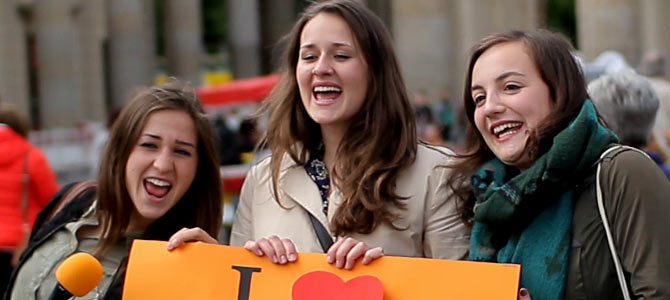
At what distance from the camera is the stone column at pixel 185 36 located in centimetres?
5338

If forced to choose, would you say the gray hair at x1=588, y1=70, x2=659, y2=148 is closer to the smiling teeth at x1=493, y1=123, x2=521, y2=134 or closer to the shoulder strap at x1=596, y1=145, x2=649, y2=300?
the smiling teeth at x1=493, y1=123, x2=521, y2=134

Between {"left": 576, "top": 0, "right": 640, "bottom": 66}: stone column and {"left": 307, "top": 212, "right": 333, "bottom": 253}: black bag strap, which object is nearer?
{"left": 307, "top": 212, "right": 333, "bottom": 253}: black bag strap

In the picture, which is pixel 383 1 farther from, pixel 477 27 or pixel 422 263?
pixel 422 263

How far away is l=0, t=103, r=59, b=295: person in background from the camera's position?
8.98 metres

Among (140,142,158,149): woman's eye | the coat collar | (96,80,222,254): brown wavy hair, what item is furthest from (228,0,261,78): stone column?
the coat collar

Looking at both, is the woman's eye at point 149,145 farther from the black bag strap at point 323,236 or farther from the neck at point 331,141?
the black bag strap at point 323,236

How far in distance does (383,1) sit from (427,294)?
157 feet

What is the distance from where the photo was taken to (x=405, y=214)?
14.4 ft

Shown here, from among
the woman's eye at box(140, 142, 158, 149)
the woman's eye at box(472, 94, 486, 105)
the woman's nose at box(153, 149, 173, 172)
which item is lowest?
the woman's nose at box(153, 149, 173, 172)

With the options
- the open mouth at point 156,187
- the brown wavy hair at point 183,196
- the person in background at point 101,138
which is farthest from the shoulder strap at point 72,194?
the person in background at point 101,138

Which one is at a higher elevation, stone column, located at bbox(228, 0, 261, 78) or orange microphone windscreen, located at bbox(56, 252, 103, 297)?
orange microphone windscreen, located at bbox(56, 252, 103, 297)

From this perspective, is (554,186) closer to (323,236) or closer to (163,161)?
(323,236)

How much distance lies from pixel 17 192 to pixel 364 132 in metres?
5.16

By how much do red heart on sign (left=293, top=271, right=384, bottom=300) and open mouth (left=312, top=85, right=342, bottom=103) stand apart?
30.2 inches
